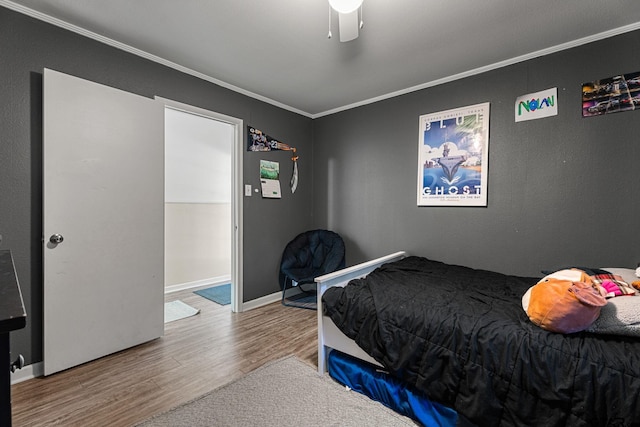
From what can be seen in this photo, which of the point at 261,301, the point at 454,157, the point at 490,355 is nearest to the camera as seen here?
the point at 490,355

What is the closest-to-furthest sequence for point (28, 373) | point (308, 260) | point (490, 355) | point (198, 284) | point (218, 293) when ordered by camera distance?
point (490, 355) → point (28, 373) → point (308, 260) → point (218, 293) → point (198, 284)

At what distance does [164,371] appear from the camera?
2.07 meters

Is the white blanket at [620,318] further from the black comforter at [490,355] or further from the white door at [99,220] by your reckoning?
the white door at [99,220]

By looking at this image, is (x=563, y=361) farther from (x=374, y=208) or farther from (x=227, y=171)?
(x=227, y=171)

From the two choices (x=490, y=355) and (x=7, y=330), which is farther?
(x=490, y=355)

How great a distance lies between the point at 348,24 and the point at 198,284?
390 cm

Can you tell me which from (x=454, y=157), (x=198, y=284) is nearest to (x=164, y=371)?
(x=198, y=284)

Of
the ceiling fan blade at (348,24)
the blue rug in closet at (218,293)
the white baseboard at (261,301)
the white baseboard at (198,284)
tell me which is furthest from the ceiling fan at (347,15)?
the white baseboard at (198,284)

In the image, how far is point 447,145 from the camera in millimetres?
2838

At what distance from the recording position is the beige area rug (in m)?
1.58

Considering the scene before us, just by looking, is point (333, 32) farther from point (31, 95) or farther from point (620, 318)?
point (620, 318)

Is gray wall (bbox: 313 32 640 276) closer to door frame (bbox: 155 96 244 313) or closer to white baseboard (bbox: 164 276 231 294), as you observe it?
door frame (bbox: 155 96 244 313)

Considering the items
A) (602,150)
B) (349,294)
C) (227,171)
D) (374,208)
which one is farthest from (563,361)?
(227,171)

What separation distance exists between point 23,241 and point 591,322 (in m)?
3.30
